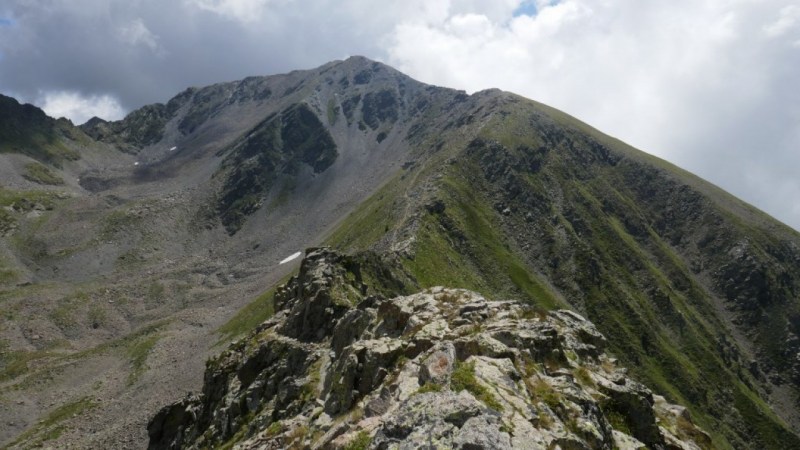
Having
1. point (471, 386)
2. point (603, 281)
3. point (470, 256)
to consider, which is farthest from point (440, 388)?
point (603, 281)

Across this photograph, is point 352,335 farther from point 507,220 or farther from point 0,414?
point 507,220

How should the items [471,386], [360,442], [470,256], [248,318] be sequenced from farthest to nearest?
[470,256]
[248,318]
[471,386]
[360,442]

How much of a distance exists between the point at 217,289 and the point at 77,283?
48.9 m

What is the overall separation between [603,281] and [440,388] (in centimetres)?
16488

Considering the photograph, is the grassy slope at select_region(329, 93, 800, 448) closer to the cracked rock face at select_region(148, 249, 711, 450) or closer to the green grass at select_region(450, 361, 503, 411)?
the cracked rock face at select_region(148, 249, 711, 450)

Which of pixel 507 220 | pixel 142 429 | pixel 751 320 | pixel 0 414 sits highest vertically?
pixel 507 220

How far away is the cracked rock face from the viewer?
18.4 m

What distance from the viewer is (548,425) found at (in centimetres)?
1970

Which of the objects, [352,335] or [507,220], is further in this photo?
[507,220]

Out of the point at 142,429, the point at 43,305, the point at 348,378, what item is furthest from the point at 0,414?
the point at 348,378

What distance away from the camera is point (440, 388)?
65.4 feet

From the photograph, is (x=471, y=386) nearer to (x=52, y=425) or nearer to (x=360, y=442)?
(x=360, y=442)

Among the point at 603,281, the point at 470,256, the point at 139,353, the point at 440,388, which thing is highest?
the point at 440,388

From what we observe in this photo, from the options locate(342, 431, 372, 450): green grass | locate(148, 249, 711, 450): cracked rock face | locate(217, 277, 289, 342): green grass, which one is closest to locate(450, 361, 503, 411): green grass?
locate(148, 249, 711, 450): cracked rock face
